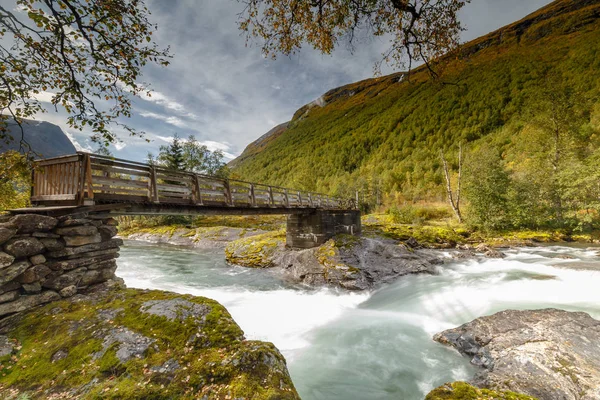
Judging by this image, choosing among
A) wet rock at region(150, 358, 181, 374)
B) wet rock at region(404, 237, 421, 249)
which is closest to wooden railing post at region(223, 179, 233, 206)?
wet rock at region(150, 358, 181, 374)

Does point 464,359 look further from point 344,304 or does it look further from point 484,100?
point 484,100

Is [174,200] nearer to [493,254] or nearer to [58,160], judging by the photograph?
[58,160]

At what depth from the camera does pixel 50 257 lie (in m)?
5.52

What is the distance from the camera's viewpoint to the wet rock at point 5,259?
14.8 feet

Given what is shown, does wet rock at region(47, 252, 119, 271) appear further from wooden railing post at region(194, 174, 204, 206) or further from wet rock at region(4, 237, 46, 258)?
wooden railing post at region(194, 174, 204, 206)

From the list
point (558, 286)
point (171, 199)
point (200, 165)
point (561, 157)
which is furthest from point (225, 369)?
point (200, 165)

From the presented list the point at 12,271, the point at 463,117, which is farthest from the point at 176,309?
the point at 463,117

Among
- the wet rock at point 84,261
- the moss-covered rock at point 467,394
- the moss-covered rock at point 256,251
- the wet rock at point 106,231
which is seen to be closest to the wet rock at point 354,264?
the moss-covered rock at point 256,251

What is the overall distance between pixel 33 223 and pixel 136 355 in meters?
3.90

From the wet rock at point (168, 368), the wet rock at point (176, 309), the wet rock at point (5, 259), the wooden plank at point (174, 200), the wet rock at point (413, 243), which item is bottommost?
the wet rock at point (413, 243)

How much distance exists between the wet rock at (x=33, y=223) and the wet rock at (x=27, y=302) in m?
1.35

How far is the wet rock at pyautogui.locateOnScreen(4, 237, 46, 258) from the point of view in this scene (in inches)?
186

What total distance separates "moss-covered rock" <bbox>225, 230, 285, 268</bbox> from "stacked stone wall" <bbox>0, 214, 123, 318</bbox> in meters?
12.2

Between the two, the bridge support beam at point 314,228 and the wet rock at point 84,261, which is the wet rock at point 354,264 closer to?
the bridge support beam at point 314,228
